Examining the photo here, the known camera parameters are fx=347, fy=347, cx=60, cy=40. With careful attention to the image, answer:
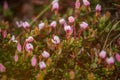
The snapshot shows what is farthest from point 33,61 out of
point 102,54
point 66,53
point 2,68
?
point 102,54

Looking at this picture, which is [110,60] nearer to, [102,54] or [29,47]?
[102,54]

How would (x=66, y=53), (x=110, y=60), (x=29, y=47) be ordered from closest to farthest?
(x=110, y=60) → (x=29, y=47) → (x=66, y=53)

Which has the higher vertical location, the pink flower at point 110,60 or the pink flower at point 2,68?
the pink flower at point 2,68

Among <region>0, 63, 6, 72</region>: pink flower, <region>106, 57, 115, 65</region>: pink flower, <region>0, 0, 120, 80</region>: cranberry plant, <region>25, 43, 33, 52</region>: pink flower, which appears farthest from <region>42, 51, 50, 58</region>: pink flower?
<region>106, 57, 115, 65</region>: pink flower

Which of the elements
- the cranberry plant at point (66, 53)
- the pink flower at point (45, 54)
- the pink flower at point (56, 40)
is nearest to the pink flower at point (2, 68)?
the cranberry plant at point (66, 53)

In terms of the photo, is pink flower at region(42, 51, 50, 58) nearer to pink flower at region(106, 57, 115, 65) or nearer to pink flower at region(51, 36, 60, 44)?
pink flower at region(51, 36, 60, 44)

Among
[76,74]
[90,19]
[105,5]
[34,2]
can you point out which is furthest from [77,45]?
[34,2]

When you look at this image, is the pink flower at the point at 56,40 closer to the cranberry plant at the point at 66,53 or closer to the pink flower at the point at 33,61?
the cranberry plant at the point at 66,53

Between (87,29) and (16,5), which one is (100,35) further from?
(16,5)
